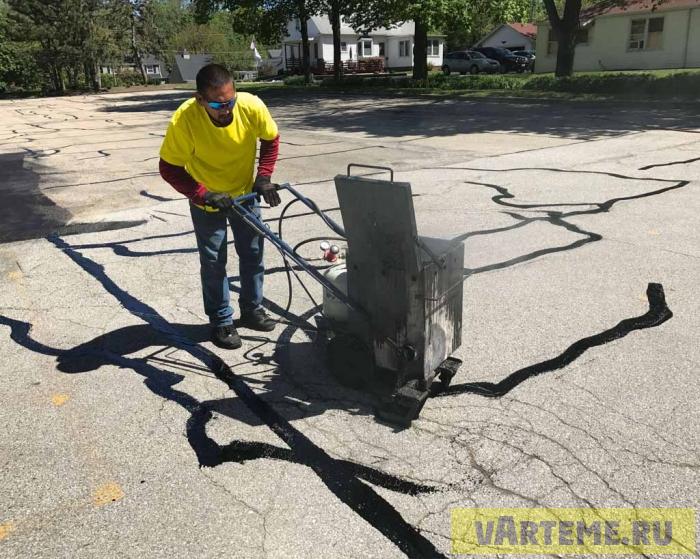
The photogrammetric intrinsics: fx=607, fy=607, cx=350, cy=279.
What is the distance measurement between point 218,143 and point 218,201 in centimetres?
37

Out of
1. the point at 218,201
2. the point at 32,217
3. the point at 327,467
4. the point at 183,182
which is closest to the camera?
the point at 327,467

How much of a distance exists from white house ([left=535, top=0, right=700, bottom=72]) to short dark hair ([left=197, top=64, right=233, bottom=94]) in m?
31.5

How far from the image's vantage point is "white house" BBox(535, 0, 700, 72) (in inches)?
1243

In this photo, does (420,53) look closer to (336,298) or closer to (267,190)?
(267,190)

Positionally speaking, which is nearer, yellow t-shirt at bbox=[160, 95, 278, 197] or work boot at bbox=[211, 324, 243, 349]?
yellow t-shirt at bbox=[160, 95, 278, 197]

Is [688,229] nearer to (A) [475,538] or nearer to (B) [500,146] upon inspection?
(A) [475,538]

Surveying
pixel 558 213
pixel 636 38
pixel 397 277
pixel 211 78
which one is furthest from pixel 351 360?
pixel 636 38

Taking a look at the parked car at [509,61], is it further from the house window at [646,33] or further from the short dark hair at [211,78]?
the short dark hair at [211,78]

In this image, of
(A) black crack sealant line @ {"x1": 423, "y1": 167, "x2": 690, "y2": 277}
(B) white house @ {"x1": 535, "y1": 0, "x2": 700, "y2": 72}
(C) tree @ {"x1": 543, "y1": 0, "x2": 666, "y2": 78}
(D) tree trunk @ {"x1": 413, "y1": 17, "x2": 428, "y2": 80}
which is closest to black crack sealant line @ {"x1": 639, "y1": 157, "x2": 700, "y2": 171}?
(A) black crack sealant line @ {"x1": 423, "y1": 167, "x2": 690, "y2": 277}

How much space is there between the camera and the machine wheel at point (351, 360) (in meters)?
3.28

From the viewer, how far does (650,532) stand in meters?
2.39

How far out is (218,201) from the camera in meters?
3.46

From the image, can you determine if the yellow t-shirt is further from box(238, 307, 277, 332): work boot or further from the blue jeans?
box(238, 307, 277, 332): work boot

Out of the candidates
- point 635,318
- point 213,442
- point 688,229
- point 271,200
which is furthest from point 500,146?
point 213,442
